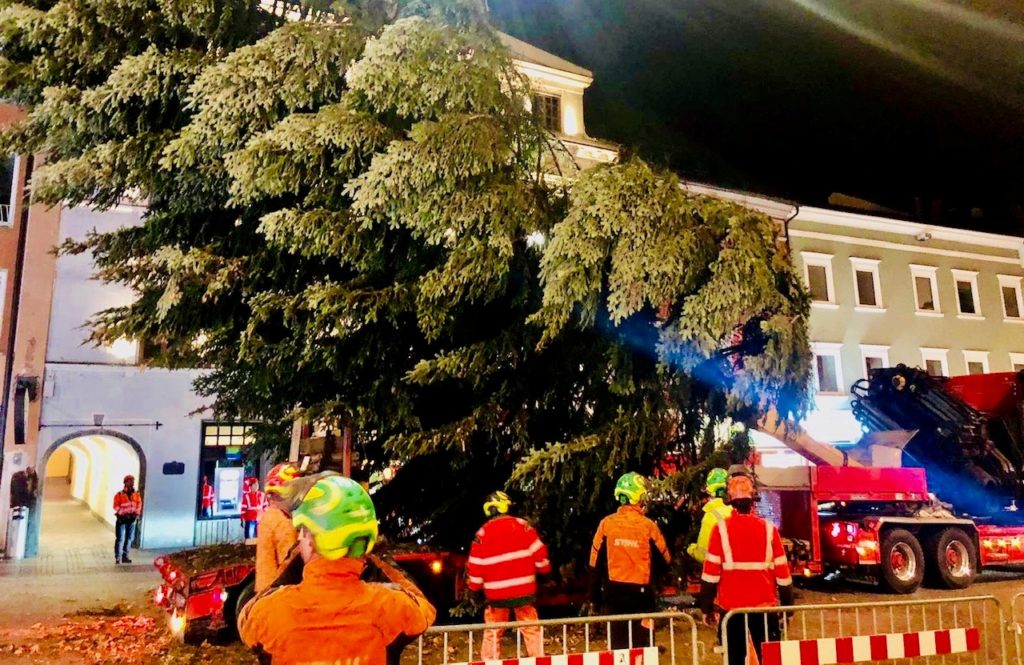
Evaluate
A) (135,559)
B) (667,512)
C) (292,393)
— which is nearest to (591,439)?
(667,512)

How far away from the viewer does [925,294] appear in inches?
1044

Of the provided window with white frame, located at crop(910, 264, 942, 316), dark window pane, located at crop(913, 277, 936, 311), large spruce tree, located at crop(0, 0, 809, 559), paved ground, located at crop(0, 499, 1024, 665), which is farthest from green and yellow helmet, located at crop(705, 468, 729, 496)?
dark window pane, located at crop(913, 277, 936, 311)

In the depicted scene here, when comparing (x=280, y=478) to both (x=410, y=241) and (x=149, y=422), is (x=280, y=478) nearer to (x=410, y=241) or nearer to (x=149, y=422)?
(x=410, y=241)

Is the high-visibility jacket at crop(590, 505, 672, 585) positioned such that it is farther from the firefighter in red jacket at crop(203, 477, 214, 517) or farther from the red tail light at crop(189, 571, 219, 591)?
the firefighter in red jacket at crop(203, 477, 214, 517)

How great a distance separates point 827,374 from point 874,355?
2.17 m

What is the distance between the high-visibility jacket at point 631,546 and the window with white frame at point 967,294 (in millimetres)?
25672

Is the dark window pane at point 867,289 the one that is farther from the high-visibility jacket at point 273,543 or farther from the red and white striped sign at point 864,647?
the high-visibility jacket at point 273,543

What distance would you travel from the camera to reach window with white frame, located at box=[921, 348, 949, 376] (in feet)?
86.0

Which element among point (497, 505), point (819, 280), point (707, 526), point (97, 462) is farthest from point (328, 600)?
point (819, 280)

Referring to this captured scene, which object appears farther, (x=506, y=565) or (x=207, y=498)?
(x=207, y=498)

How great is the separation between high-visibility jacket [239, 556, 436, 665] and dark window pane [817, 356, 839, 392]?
2419 centimetres

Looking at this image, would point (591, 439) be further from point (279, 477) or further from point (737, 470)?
point (279, 477)

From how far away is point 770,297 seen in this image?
754 cm

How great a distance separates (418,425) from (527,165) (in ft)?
10.8
